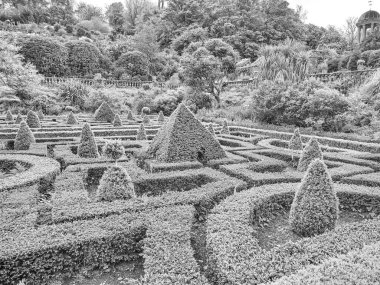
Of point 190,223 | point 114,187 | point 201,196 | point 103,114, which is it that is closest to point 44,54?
point 103,114

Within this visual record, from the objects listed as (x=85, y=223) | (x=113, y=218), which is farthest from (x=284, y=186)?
(x=85, y=223)

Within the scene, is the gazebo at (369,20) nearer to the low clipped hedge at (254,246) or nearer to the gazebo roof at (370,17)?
the gazebo roof at (370,17)

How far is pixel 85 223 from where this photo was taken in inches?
197

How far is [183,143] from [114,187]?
149 inches

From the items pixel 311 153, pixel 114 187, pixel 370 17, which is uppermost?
pixel 370 17

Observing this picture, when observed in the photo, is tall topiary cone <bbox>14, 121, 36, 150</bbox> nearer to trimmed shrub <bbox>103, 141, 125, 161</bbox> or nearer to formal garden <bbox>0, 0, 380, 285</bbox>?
formal garden <bbox>0, 0, 380, 285</bbox>

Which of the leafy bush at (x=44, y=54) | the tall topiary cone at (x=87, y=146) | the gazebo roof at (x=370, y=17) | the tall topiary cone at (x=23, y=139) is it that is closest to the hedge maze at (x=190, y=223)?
the tall topiary cone at (x=87, y=146)

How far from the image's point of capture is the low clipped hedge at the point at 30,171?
696 cm

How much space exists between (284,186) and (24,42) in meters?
37.9

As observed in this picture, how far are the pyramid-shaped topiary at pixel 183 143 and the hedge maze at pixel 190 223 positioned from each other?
1.8 inches

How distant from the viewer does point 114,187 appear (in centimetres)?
642

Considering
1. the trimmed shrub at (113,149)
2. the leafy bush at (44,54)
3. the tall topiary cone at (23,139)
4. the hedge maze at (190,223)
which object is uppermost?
the leafy bush at (44,54)

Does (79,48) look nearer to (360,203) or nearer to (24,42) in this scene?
(24,42)

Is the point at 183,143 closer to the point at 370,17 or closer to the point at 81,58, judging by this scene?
the point at 81,58
